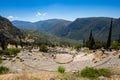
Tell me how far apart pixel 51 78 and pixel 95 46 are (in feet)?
330

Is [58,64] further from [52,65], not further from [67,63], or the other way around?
[67,63]

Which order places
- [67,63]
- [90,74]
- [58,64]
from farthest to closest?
[67,63], [58,64], [90,74]

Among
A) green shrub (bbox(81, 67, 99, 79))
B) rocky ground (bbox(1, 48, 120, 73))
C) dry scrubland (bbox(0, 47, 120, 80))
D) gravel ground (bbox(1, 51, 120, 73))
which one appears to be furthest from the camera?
rocky ground (bbox(1, 48, 120, 73))

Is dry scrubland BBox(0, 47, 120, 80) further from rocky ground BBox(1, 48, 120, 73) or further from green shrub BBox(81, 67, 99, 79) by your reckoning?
green shrub BBox(81, 67, 99, 79)

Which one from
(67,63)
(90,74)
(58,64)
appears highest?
(90,74)

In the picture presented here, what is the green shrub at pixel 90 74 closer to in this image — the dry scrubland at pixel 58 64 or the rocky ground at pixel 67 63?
the dry scrubland at pixel 58 64

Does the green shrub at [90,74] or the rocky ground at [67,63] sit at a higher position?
the green shrub at [90,74]

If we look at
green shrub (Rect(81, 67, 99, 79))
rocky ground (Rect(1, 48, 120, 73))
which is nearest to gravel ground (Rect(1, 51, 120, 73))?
rocky ground (Rect(1, 48, 120, 73))

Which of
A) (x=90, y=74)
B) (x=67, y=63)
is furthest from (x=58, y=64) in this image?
(x=90, y=74)

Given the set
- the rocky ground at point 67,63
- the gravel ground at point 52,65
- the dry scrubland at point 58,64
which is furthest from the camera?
the rocky ground at point 67,63

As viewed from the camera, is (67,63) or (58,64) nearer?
(58,64)

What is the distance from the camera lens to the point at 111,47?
7931 centimetres

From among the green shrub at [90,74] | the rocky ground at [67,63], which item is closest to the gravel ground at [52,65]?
the rocky ground at [67,63]

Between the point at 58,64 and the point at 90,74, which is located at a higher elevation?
the point at 90,74
